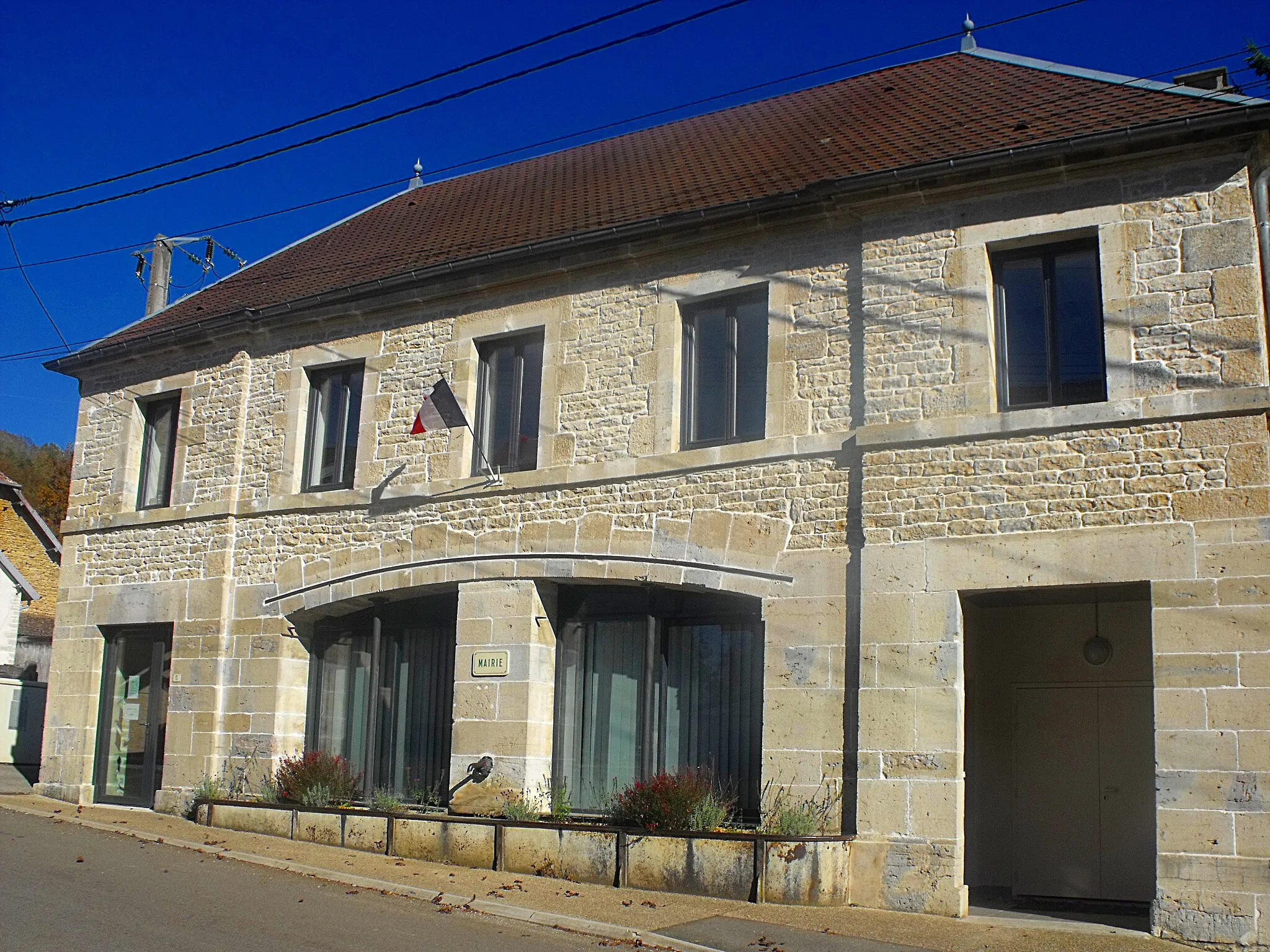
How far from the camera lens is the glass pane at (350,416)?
46.4 feet

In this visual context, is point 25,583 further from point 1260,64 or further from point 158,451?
point 1260,64

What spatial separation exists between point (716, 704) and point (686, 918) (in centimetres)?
286

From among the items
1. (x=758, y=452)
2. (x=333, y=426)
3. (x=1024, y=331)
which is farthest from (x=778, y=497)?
(x=333, y=426)

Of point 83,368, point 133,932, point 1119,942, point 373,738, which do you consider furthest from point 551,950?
point 83,368

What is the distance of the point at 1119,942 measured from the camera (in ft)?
28.0

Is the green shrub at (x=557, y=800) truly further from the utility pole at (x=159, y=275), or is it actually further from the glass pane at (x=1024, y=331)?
the utility pole at (x=159, y=275)

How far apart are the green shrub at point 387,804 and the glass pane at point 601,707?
165 centimetres

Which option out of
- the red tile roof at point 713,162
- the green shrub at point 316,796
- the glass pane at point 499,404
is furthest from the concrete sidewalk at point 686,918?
the red tile roof at point 713,162

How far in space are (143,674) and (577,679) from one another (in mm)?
6080

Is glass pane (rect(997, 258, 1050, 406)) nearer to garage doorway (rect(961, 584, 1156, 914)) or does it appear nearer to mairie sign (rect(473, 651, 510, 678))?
garage doorway (rect(961, 584, 1156, 914))

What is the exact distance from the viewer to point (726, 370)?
11.9 m

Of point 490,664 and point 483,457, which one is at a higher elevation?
point 483,457

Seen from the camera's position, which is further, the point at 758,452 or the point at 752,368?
the point at 752,368

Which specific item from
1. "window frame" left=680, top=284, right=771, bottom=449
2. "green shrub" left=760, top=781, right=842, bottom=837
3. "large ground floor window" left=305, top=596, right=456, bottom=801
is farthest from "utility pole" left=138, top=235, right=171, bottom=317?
"green shrub" left=760, top=781, right=842, bottom=837
